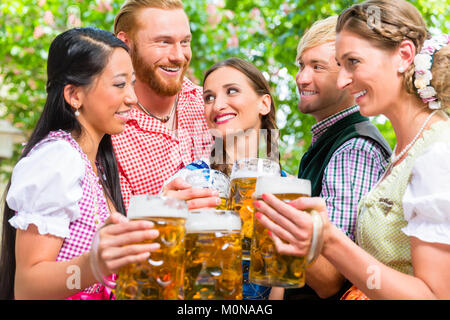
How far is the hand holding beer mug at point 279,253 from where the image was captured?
147 cm

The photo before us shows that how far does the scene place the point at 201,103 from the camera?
3.44 meters

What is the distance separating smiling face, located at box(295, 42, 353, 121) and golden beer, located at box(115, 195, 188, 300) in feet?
5.21

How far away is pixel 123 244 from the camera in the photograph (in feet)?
4.44

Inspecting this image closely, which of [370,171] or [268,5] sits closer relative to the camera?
[370,171]

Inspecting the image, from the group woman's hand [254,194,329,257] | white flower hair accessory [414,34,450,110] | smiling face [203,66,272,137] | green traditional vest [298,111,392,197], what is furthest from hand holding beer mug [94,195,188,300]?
smiling face [203,66,272,137]

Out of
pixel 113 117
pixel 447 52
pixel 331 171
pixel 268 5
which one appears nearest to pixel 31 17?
pixel 268 5

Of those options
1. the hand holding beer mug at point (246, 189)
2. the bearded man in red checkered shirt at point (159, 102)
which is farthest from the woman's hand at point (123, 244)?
the bearded man in red checkered shirt at point (159, 102)

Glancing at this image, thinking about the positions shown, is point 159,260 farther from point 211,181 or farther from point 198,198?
point 211,181

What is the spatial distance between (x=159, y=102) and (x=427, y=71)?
1806 millimetres

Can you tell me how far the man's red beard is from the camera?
3180 mm

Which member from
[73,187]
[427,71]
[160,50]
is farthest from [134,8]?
[427,71]

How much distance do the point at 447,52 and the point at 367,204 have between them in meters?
0.63

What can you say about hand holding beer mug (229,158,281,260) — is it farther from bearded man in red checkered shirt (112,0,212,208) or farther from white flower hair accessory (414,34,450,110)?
bearded man in red checkered shirt (112,0,212,208)

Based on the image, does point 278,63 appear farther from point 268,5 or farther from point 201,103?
point 201,103
